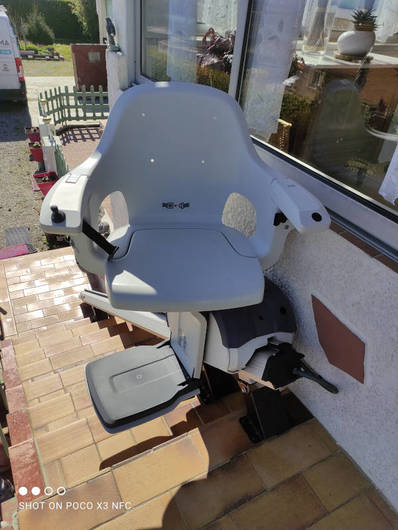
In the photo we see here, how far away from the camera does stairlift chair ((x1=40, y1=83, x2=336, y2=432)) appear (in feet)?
4.09

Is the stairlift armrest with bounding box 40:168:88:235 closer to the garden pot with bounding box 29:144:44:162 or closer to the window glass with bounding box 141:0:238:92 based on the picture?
the window glass with bounding box 141:0:238:92

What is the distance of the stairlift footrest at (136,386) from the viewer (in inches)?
60.1

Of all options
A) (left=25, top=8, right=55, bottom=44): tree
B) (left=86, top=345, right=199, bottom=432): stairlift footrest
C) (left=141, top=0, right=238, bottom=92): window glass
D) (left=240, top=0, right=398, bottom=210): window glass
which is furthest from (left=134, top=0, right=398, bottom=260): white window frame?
(left=25, top=8, right=55, bottom=44): tree

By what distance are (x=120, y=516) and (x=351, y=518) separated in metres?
0.81

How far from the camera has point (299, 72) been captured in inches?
68.9

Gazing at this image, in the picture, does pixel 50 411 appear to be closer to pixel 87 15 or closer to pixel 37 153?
pixel 37 153

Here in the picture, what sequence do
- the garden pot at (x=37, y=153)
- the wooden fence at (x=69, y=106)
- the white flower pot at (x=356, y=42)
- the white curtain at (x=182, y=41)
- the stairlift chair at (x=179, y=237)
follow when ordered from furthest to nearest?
the wooden fence at (x=69, y=106)
the garden pot at (x=37, y=153)
the white curtain at (x=182, y=41)
the white flower pot at (x=356, y=42)
the stairlift chair at (x=179, y=237)

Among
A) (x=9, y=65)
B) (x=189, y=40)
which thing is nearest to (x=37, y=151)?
(x=9, y=65)

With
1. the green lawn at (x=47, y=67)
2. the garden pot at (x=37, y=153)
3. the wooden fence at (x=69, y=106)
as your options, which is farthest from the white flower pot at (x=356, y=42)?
the green lawn at (x=47, y=67)

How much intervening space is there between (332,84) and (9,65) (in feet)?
29.2

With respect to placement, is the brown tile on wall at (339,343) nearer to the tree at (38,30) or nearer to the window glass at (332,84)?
the window glass at (332,84)

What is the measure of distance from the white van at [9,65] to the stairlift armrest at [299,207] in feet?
29.5

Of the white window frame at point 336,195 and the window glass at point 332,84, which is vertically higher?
Answer: the window glass at point 332,84

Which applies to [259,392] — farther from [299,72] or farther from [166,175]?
[299,72]
